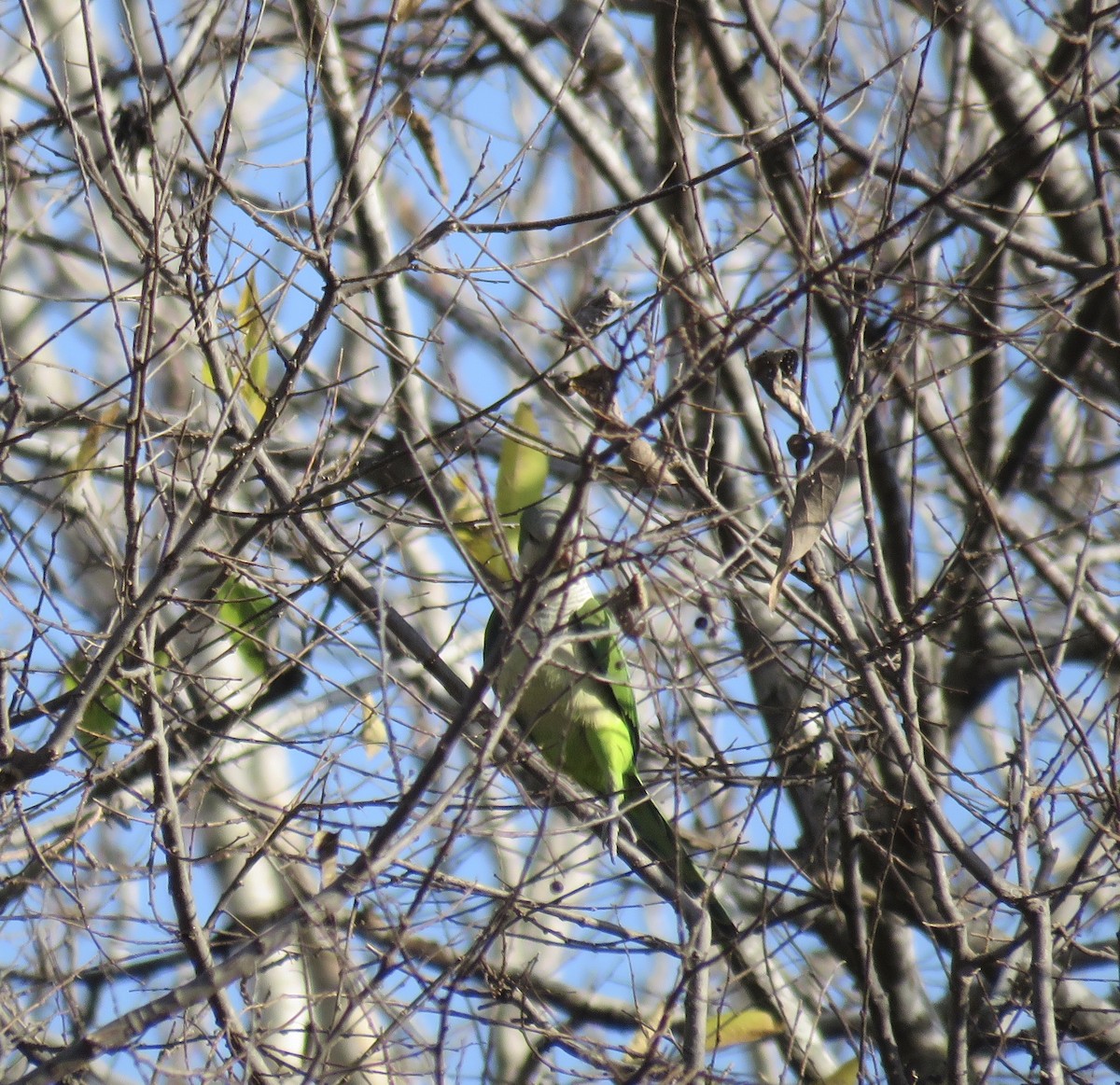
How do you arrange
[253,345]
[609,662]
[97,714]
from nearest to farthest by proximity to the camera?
[253,345]
[97,714]
[609,662]

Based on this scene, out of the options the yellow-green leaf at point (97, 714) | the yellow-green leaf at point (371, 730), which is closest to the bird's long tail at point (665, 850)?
the yellow-green leaf at point (371, 730)

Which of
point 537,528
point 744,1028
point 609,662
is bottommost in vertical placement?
point 744,1028

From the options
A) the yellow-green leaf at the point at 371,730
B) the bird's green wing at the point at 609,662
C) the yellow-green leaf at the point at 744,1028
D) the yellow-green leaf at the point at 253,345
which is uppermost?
the yellow-green leaf at the point at 253,345

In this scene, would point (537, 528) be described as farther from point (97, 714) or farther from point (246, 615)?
point (97, 714)

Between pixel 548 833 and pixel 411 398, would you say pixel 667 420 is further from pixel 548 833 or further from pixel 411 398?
pixel 411 398

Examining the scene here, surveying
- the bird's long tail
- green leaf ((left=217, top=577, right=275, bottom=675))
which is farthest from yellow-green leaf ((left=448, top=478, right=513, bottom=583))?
the bird's long tail

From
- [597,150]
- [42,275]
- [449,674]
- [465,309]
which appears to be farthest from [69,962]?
[42,275]

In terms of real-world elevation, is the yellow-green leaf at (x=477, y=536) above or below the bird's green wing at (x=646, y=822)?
above

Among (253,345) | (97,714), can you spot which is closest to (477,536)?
(253,345)

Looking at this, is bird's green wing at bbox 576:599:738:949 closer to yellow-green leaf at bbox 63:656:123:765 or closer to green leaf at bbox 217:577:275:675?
green leaf at bbox 217:577:275:675

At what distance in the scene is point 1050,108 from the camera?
5.59 meters

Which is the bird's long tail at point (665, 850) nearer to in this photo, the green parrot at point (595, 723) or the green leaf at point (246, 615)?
the green parrot at point (595, 723)

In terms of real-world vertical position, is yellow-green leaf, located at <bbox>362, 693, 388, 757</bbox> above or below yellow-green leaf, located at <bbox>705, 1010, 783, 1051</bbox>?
above

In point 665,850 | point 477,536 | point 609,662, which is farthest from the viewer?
point 665,850
